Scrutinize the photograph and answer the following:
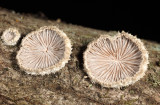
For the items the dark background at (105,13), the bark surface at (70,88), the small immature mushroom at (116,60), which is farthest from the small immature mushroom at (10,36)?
the dark background at (105,13)

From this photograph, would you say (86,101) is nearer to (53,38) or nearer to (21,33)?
(53,38)

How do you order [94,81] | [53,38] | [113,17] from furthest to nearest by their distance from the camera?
[113,17] → [53,38] → [94,81]

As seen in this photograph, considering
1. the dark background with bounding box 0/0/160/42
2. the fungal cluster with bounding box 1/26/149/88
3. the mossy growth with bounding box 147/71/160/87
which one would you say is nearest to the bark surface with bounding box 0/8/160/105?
the mossy growth with bounding box 147/71/160/87

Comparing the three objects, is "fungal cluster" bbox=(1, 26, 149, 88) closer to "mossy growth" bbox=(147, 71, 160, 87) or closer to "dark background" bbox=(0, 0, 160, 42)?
"mossy growth" bbox=(147, 71, 160, 87)

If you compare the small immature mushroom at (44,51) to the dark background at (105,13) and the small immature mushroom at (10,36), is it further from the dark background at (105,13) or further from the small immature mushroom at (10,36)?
the dark background at (105,13)

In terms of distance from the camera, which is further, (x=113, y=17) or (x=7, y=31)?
(x=113, y=17)

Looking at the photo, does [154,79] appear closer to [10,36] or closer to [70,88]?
[70,88]

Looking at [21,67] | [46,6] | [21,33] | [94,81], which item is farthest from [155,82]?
[46,6]
